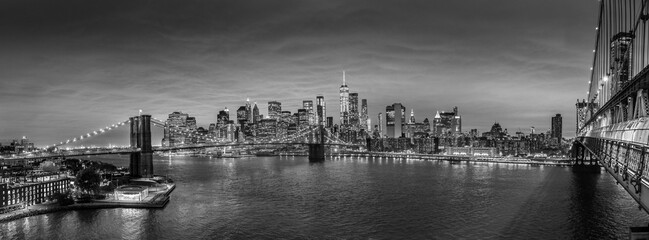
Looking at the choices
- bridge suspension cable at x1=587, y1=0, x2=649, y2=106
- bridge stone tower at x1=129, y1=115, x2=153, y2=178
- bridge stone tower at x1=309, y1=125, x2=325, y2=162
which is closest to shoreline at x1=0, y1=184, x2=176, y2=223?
bridge stone tower at x1=129, y1=115, x2=153, y2=178

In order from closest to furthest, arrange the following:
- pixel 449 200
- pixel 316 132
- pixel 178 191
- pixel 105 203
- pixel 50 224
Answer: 1. pixel 50 224
2. pixel 105 203
3. pixel 449 200
4. pixel 178 191
5. pixel 316 132

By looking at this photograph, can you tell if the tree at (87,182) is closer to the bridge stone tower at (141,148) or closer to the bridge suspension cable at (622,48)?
the bridge stone tower at (141,148)

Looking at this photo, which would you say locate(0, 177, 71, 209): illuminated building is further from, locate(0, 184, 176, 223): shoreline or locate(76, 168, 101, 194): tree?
locate(76, 168, 101, 194): tree

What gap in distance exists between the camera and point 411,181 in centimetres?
2756

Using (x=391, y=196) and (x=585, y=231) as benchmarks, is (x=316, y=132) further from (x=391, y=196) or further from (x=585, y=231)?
(x=585, y=231)

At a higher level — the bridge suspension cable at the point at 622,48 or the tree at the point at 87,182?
the bridge suspension cable at the point at 622,48

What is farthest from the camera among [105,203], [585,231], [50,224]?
[105,203]

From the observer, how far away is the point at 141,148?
95.1 feet

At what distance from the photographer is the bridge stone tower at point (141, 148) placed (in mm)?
A: 28109

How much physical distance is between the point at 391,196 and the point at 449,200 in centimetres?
283

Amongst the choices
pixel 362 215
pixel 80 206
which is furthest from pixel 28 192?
pixel 362 215

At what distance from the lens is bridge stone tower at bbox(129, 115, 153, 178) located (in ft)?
92.2

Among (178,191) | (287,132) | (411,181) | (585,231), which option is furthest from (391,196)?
(287,132)

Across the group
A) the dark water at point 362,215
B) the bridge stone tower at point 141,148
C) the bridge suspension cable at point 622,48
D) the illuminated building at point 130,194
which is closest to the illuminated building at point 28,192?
the dark water at point 362,215
